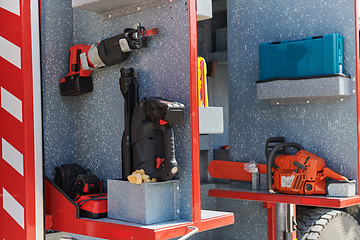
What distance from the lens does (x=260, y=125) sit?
3361 mm

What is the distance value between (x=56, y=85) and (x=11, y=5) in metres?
0.44

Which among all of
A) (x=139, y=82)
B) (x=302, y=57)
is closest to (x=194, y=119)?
(x=139, y=82)

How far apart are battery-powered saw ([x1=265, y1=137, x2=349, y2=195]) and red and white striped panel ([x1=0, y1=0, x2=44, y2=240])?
1566 mm

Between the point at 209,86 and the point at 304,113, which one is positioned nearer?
the point at 304,113

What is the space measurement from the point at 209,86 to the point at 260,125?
0.90 m

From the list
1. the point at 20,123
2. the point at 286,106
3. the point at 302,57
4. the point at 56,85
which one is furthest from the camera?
the point at 286,106

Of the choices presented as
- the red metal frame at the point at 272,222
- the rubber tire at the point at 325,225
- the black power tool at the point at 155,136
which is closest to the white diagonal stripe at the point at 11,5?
the black power tool at the point at 155,136

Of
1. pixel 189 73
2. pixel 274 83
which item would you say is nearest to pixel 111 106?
pixel 189 73

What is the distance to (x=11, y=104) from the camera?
203 centimetres

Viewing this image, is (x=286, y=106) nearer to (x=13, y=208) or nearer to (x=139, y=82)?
(x=139, y=82)

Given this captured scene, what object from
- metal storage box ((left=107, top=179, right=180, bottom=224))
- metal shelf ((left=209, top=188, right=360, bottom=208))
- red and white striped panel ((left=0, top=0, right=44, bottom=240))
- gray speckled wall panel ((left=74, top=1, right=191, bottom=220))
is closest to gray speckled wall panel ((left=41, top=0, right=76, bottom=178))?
gray speckled wall panel ((left=74, top=1, right=191, bottom=220))

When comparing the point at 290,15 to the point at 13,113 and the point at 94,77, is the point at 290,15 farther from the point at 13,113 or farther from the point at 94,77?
the point at 13,113

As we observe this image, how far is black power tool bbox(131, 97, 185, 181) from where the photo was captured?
1.78 meters

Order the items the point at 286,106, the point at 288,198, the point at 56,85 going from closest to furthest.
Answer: the point at 56,85 → the point at 288,198 → the point at 286,106
